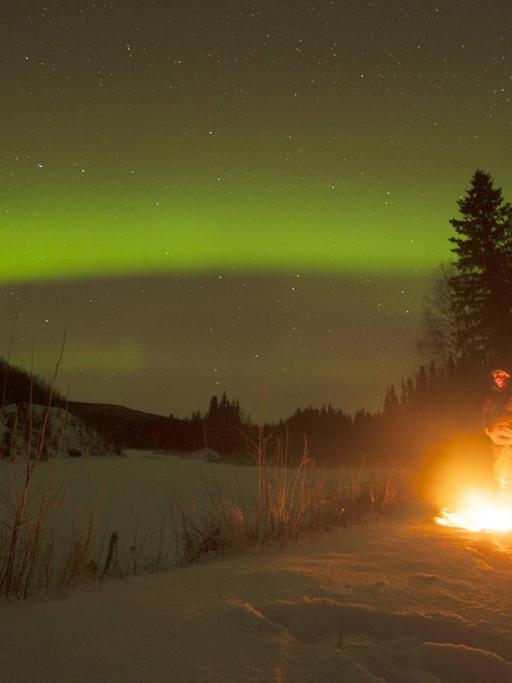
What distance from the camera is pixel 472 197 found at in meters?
21.5

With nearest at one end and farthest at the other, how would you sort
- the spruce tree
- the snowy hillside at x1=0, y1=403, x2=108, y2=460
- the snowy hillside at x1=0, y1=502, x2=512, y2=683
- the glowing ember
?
the snowy hillside at x1=0, y1=502, x2=512, y2=683, the glowing ember, the snowy hillside at x1=0, y1=403, x2=108, y2=460, the spruce tree

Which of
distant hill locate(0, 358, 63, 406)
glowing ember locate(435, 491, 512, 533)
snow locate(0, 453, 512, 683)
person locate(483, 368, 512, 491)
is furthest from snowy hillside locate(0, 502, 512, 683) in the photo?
distant hill locate(0, 358, 63, 406)

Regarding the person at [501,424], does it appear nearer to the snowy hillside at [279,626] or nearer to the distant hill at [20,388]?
the snowy hillside at [279,626]

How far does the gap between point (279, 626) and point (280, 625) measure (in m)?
0.01

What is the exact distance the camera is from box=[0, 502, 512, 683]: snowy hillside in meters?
1.65

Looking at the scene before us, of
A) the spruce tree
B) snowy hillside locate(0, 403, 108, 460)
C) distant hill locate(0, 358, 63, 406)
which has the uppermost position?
the spruce tree

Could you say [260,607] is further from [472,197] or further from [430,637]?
[472,197]

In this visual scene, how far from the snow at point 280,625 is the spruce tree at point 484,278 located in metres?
17.7

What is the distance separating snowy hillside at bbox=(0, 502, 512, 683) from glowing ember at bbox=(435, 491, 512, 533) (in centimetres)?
203

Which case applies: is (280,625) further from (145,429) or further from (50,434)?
(145,429)

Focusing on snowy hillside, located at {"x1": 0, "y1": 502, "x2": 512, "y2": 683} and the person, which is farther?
the person

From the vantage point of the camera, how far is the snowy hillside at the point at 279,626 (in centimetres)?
165

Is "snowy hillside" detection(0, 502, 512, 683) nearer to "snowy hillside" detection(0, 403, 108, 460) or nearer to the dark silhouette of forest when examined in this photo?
"snowy hillside" detection(0, 403, 108, 460)

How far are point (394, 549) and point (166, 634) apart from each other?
6.82 ft
